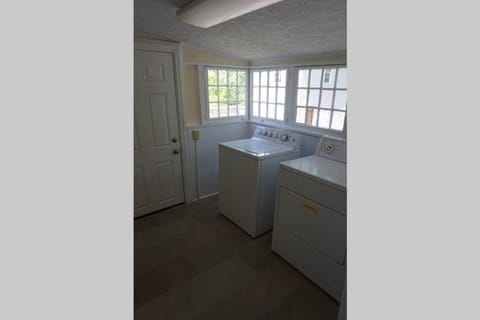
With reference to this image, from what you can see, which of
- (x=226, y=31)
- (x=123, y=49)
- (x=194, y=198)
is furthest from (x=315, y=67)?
(x=123, y=49)

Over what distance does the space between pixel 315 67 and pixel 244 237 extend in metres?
2.04

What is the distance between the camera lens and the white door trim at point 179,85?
2475mm

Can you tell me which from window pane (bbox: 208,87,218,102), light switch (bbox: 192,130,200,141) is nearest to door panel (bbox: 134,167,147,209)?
light switch (bbox: 192,130,200,141)

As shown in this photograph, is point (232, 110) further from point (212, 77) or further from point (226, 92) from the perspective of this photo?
point (212, 77)

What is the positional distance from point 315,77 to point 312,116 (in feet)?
1.41

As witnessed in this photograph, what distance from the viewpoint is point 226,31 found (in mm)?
2215

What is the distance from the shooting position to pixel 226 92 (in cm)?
330

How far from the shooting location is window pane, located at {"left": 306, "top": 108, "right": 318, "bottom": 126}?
2668 millimetres

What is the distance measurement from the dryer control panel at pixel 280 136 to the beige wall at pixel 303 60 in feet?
2.68

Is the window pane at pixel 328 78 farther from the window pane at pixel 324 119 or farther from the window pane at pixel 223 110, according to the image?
the window pane at pixel 223 110

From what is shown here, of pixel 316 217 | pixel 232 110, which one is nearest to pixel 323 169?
pixel 316 217

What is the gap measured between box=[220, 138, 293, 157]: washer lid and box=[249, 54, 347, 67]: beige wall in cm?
99

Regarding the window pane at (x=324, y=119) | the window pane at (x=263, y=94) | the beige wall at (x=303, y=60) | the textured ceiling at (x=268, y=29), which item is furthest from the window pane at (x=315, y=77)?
the window pane at (x=263, y=94)

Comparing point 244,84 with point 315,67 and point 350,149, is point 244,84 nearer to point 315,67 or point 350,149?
point 315,67
